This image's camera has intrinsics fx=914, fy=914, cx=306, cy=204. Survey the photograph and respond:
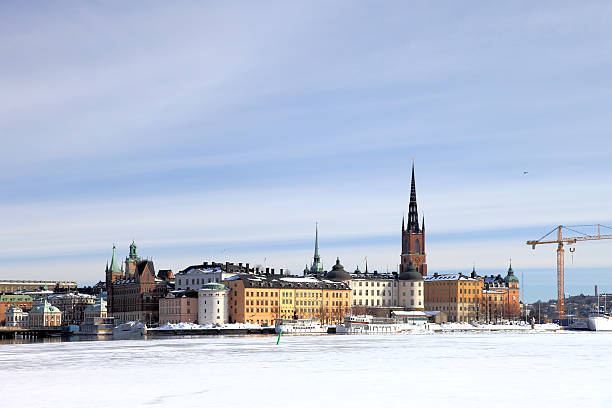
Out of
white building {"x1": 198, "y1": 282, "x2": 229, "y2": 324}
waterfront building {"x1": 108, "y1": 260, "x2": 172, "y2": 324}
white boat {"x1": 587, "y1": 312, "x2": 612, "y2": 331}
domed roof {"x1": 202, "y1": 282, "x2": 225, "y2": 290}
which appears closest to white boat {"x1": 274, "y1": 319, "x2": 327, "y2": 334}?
white building {"x1": 198, "y1": 282, "x2": 229, "y2": 324}

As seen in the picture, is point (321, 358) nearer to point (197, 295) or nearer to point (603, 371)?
point (603, 371)

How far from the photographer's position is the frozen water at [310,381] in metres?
35.8

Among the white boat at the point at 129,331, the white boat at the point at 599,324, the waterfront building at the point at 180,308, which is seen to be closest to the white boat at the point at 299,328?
the waterfront building at the point at 180,308

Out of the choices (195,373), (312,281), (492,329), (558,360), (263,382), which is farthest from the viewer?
(312,281)

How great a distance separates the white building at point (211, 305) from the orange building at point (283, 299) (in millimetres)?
3980

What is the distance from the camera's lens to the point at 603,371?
162ft

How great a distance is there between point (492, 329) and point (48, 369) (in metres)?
128

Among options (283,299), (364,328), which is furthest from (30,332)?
(364,328)

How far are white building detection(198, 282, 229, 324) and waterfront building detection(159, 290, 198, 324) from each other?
2.33 meters

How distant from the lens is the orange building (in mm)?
178125

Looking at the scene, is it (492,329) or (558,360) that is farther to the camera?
(492,329)

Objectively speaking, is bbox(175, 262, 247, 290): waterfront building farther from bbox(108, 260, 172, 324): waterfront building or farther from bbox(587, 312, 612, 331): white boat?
bbox(587, 312, 612, 331): white boat

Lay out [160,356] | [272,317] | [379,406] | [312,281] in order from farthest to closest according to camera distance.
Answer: [312,281] < [272,317] < [160,356] < [379,406]

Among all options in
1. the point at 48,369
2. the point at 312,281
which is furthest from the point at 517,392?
the point at 312,281
